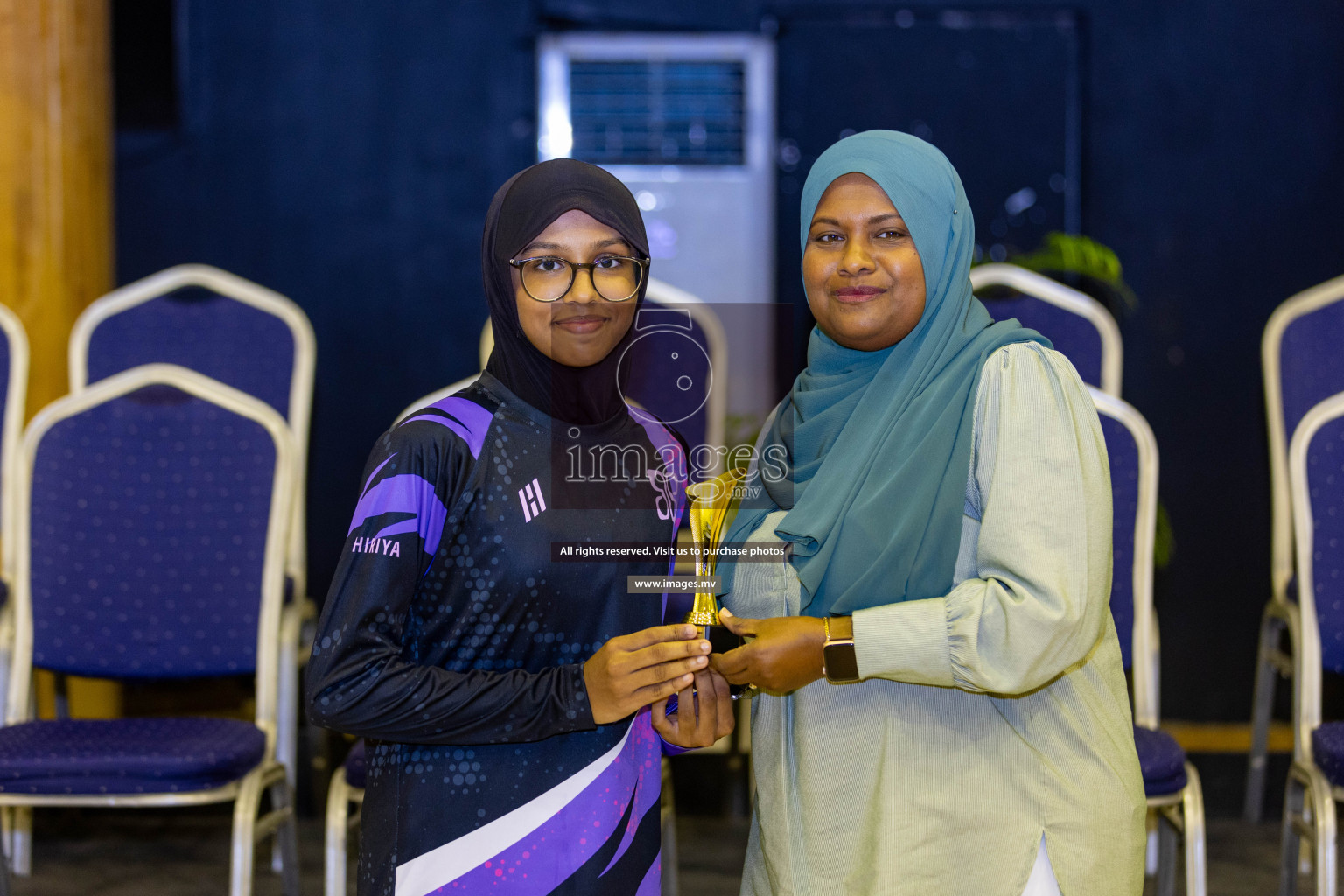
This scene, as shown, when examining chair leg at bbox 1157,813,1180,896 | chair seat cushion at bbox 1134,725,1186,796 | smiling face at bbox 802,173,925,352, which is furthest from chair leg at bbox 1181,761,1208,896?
smiling face at bbox 802,173,925,352

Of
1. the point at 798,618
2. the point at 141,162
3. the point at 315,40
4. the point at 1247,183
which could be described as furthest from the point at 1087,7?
the point at 798,618

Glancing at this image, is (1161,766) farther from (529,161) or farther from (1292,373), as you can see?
(529,161)

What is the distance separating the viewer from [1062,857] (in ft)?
3.60

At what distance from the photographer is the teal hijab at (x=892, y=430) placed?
111cm

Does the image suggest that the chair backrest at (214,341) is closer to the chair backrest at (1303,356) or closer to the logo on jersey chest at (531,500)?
the logo on jersey chest at (531,500)

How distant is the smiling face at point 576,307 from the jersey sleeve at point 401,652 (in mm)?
138

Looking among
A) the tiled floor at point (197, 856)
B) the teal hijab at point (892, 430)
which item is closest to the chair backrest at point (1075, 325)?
the tiled floor at point (197, 856)

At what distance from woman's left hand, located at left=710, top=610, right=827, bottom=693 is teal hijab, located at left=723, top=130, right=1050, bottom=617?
→ 0.06 meters

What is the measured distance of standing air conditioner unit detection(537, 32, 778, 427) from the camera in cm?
395

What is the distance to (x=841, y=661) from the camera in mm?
1071

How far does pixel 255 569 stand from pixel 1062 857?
5.09ft

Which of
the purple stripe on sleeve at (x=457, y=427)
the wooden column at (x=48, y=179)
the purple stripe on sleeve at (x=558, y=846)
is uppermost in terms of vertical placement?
the wooden column at (x=48, y=179)

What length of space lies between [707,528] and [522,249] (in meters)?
0.33

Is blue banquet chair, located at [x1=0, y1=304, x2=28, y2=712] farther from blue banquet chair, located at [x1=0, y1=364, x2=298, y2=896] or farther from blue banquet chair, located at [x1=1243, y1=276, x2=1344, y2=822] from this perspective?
blue banquet chair, located at [x1=1243, y1=276, x2=1344, y2=822]
